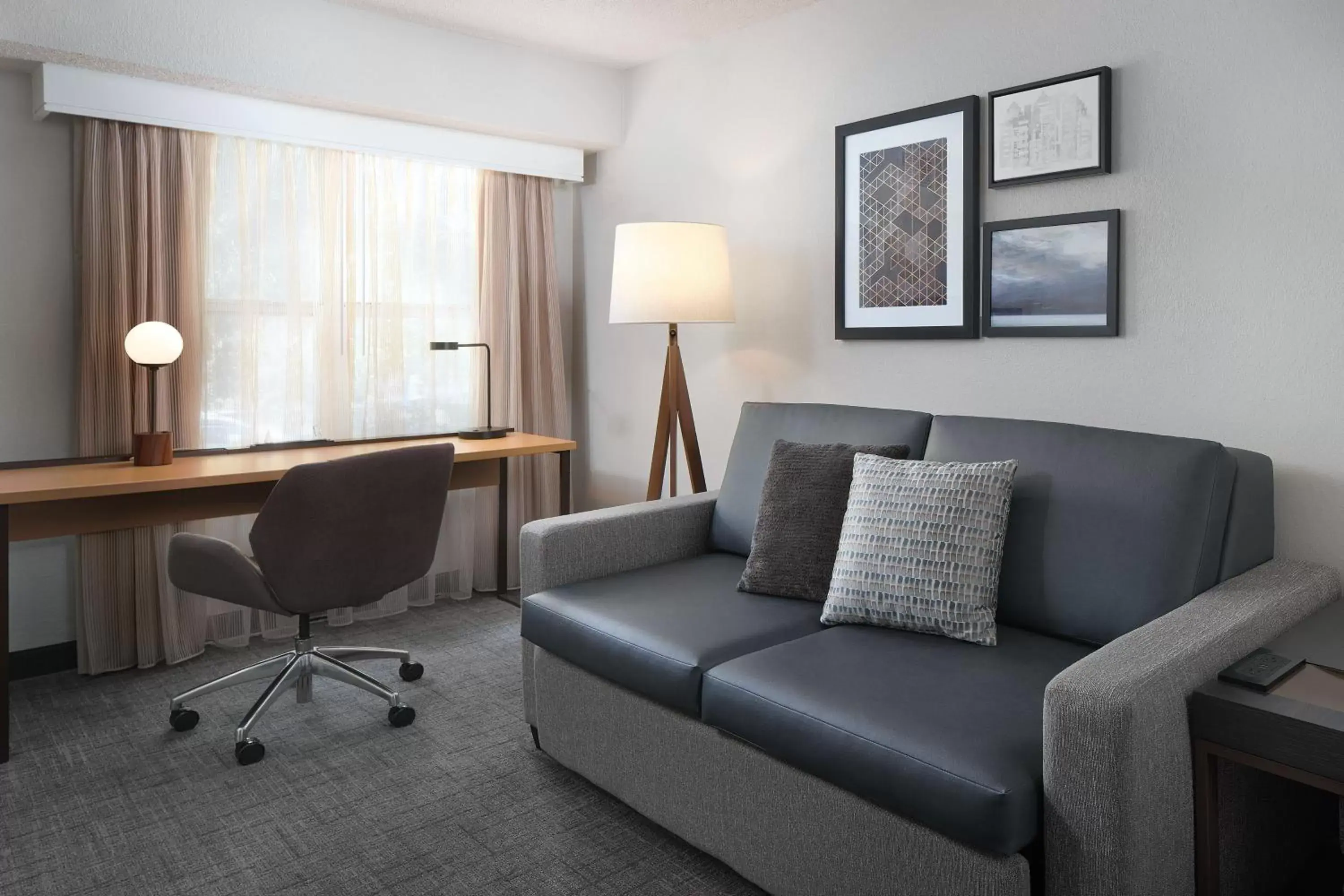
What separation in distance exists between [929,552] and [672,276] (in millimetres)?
1528

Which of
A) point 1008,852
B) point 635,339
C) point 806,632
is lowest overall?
point 1008,852

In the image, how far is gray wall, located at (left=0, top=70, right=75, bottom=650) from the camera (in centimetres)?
317

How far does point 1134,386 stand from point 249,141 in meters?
3.17

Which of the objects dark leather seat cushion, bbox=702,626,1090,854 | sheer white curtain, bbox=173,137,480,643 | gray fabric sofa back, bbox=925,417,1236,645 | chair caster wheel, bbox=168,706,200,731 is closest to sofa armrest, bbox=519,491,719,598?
dark leather seat cushion, bbox=702,626,1090,854

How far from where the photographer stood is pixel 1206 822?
5.24 feet

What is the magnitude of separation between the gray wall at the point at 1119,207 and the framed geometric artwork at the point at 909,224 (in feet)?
0.23

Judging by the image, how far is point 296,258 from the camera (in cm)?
366

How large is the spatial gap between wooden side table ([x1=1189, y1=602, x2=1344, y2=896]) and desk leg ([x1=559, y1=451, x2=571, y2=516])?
2.73m

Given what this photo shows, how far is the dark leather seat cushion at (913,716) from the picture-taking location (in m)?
1.50

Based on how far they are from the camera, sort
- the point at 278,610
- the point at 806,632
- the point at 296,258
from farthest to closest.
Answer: the point at 296,258 < the point at 278,610 < the point at 806,632

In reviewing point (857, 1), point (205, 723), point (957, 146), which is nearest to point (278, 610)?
point (205, 723)

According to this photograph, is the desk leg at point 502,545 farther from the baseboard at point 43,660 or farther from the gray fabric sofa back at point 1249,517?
the gray fabric sofa back at point 1249,517

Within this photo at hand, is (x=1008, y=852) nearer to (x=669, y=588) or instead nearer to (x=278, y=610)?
(x=669, y=588)

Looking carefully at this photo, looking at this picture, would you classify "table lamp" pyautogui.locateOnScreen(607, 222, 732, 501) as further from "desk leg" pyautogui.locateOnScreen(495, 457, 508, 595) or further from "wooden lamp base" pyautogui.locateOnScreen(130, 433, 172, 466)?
"wooden lamp base" pyautogui.locateOnScreen(130, 433, 172, 466)
